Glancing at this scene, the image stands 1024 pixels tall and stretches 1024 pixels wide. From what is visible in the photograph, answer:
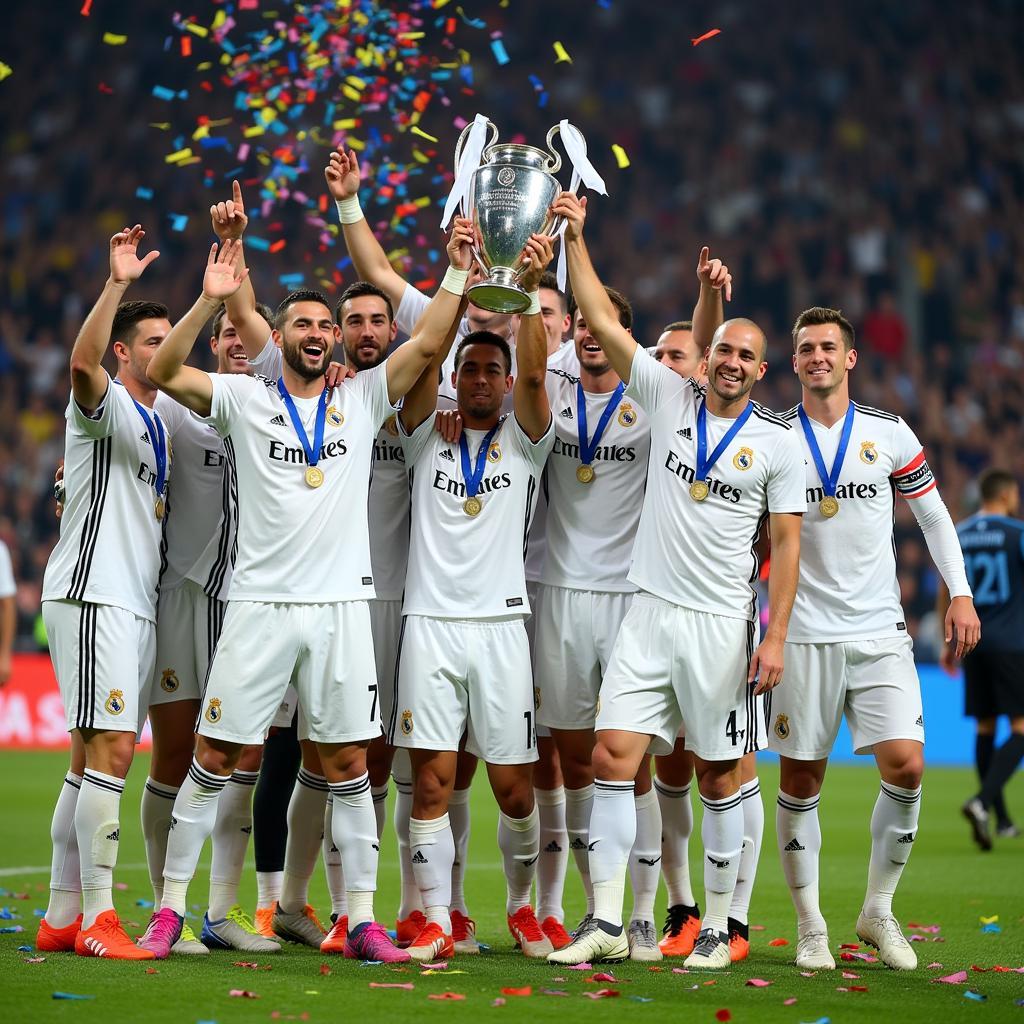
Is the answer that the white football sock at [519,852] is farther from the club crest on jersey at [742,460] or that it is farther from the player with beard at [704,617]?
the club crest on jersey at [742,460]

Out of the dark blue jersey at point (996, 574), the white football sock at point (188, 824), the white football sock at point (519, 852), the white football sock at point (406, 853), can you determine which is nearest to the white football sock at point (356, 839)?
the white football sock at point (406, 853)

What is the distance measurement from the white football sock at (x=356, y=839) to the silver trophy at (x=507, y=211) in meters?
1.93

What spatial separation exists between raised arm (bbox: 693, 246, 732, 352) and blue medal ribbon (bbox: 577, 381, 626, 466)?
0.40m

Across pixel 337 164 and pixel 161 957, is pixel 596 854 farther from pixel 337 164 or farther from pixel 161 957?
pixel 337 164

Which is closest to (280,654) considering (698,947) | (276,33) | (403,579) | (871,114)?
(403,579)

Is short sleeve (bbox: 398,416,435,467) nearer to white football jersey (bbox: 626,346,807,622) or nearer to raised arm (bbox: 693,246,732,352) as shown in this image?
white football jersey (bbox: 626,346,807,622)

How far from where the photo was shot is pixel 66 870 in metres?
5.81

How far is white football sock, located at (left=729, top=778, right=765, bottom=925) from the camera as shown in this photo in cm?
601

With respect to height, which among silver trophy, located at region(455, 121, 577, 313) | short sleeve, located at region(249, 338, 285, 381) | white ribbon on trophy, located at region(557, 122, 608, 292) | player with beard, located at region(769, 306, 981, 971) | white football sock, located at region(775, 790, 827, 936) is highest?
white ribbon on trophy, located at region(557, 122, 608, 292)

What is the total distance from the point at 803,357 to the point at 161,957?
3429 mm

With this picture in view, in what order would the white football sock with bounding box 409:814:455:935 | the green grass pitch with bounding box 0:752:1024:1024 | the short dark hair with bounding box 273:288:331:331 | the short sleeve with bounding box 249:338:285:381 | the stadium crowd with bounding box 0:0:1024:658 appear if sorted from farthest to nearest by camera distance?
the stadium crowd with bounding box 0:0:1024:658 < the short sleeve with bounding box 249:338:285:381 < the short dark hair with bounding box 273:288:331:331 < the white football sock with bounding box 409:814:455:935 < the green grass pitch with bounding box 0:752:1024:1024

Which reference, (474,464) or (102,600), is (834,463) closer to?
(474,464)

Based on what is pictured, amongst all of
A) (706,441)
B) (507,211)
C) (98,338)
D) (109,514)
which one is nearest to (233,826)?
(109,514)

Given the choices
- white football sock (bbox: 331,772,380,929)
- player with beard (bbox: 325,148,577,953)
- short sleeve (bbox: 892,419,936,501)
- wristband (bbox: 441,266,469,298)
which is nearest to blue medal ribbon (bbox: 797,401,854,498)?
short sleeve (bbox: 892,419,936,501)
